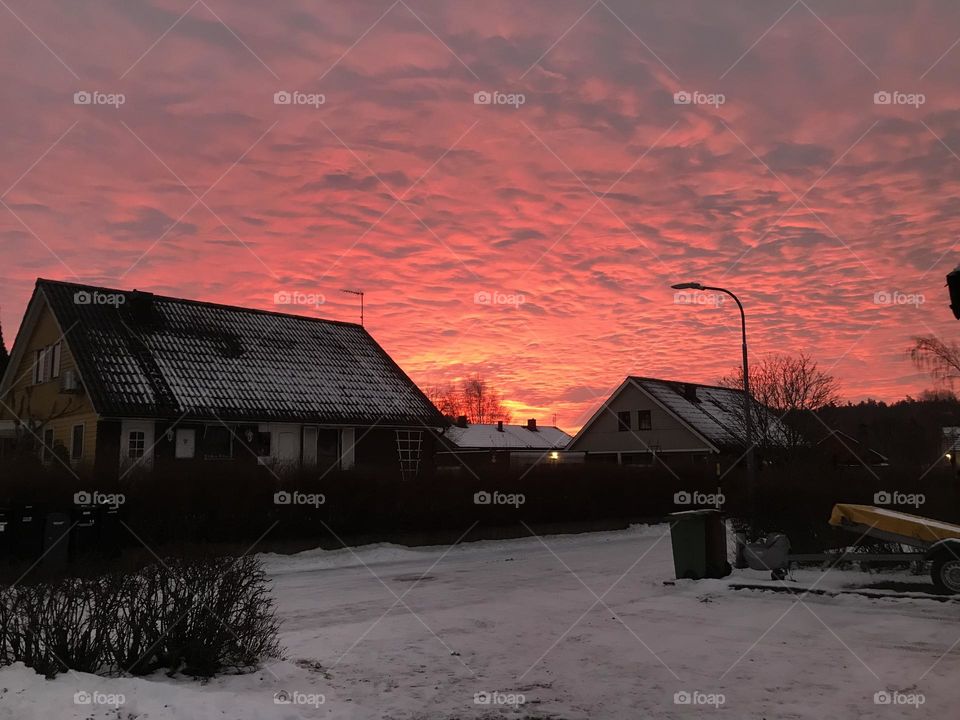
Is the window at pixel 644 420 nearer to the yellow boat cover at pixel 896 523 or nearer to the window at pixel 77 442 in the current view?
the window at pixel 77 442

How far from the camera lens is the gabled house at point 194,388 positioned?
88.9 ft

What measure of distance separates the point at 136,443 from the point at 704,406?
38842 millimetres

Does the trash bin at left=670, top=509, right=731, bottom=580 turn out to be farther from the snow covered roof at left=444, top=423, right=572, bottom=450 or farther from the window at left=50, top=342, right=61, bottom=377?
the snow covered roof at left=444, top=423, right=572, bottom=450

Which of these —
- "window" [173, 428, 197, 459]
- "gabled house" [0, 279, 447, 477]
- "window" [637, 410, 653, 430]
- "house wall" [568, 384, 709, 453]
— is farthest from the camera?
"window" [637, 410, 653, 430]

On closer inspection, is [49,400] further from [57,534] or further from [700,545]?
[700,545]

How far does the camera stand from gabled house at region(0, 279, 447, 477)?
2711 cm

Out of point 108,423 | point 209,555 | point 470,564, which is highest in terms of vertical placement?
point 108,423

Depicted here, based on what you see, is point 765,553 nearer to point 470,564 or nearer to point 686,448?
point 470,564

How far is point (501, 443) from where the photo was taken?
71125mm

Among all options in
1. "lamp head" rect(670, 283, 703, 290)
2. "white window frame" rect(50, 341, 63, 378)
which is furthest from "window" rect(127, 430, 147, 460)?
"lamp head" rect(670, 283, 703, 290)

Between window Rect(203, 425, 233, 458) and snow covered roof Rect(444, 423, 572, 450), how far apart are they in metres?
38.0

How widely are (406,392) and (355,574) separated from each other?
741 inches

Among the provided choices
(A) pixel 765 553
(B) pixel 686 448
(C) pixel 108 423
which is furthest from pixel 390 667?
(B) pixel 686 448

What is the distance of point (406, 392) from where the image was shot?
118 feet
